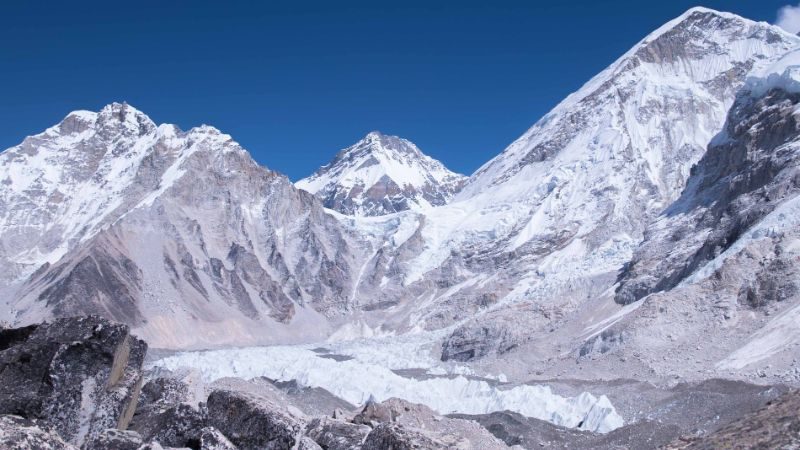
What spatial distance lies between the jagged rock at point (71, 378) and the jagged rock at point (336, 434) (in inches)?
93.7

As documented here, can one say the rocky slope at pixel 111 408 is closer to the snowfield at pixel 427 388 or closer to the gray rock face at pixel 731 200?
the snowfield at pixel 427 388

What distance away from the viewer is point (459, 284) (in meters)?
171

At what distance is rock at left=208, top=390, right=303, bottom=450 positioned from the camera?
883 centimetres

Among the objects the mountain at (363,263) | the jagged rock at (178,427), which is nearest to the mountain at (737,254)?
the mountain at (363,263)

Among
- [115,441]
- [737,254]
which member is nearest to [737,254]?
[737,254]

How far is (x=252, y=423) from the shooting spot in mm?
8969

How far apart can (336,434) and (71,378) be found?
3.26 m

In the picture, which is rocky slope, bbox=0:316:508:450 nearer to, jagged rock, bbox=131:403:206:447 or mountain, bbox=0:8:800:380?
jagged rock, bbox=131:403:206:447

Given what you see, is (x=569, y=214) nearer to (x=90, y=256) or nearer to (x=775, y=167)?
(x=775, y=167)

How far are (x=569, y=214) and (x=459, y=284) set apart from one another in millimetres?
26819

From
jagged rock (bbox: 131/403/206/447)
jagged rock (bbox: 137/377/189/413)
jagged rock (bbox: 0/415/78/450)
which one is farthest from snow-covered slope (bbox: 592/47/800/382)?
jagged rock (bbox: 0/415/78/450)

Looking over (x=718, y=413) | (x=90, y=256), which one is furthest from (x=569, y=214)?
(x=718, y=413)

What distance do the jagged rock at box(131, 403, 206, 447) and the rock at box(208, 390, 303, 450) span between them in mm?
405

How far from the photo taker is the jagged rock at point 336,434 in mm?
9867
